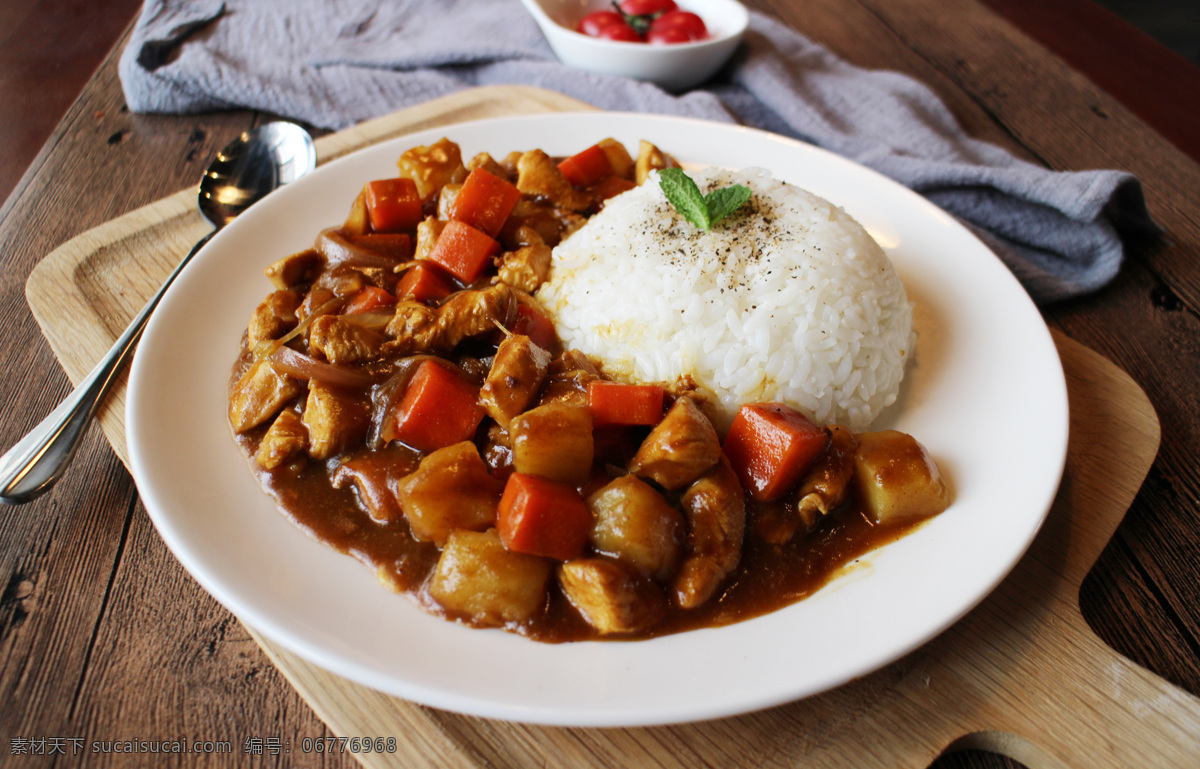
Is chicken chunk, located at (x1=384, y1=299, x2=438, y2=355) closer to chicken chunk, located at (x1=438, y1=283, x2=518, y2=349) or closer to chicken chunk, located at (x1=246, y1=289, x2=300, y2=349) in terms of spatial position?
chicken chunk, located at (x1=438, y1=283, x2=518, y2=349)

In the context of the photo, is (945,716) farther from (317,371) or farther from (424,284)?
(424,284)

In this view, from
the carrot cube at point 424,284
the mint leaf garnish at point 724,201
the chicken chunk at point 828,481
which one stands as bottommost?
the chicken chunk at point 828,481

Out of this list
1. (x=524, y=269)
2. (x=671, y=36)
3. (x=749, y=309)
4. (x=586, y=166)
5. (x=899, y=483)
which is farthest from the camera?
(x=671, y=36)

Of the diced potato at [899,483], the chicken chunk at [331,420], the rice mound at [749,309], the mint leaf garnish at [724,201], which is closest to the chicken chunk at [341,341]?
the chicken chunk at [331,420]

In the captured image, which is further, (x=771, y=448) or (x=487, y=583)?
(x=771, y=448)

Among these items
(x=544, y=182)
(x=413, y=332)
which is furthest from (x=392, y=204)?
(x=413, y=332)

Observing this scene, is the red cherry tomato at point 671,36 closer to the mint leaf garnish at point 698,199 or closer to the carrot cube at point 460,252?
the mint leaf garnish at point 698,199
